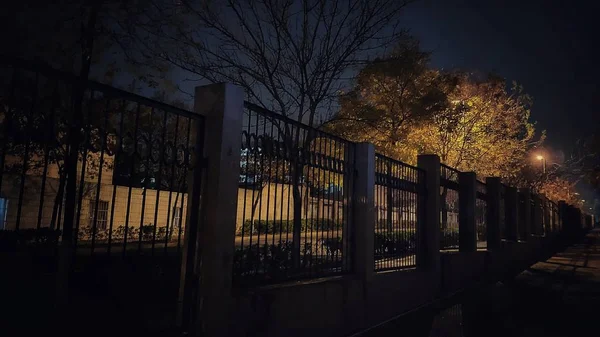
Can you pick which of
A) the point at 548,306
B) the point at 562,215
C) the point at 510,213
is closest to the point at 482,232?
the point at 510,213

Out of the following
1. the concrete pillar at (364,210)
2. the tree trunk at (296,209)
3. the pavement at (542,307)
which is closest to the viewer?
the tree trunk at (296,209)

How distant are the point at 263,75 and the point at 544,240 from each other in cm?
1933

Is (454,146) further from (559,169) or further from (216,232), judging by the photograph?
(559,169)

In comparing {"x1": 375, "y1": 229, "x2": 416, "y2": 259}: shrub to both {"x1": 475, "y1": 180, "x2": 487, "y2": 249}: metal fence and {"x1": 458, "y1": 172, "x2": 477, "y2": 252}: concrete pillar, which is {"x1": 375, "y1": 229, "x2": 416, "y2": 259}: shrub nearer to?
{"x1": 458, "y1": 172, "x2": 477, "y2": 252}: concrete pillar

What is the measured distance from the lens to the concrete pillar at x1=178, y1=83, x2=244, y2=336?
12.1 feet

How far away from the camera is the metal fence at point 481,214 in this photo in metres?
11.3

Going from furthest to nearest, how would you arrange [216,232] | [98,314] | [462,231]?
[462,231] → [216,232] → [98,314]

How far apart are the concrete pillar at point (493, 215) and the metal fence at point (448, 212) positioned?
2.74m

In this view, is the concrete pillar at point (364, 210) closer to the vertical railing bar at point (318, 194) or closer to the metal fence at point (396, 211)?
the metal fence at point (396, 211)

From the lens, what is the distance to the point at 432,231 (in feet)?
26.3

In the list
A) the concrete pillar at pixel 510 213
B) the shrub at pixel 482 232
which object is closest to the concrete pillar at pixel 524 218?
the concrete pillar at pixel 510 213

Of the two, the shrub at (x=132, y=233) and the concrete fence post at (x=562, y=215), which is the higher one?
the concrete fence post at (x=562, y=215)

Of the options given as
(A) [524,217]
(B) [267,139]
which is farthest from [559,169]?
(B) [267,139]

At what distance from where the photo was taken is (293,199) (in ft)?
17.2
